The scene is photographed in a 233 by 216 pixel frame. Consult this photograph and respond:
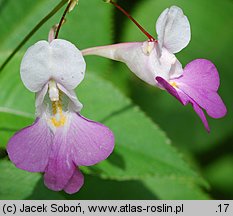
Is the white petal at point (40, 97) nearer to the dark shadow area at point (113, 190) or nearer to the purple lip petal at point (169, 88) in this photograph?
the purple lip petal at point (169, 88)

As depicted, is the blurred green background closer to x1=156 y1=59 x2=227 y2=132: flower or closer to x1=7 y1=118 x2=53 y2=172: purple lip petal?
x1=7 y1=118 x2=53 y2=172: purple lip petal

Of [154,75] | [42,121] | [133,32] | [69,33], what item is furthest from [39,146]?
[133,32]

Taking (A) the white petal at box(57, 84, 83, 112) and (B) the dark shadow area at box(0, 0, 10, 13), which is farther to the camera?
(B) the dark shadow area at box(0, 0, 10, 13)

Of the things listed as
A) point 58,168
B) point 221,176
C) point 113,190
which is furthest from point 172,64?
point 221,176

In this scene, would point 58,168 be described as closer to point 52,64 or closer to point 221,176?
point 52,64

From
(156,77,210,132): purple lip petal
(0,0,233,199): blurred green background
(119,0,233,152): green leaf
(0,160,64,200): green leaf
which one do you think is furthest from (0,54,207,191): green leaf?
(119,0,233,152): green leaf

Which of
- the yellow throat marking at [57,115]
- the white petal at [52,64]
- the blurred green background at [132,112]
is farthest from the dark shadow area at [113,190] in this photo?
the white petal at [52,64]

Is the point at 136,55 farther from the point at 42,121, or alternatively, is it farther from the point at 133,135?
the point at 133,135
